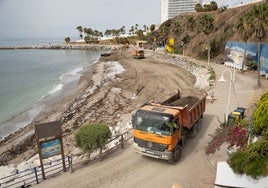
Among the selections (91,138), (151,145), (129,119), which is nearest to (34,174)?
(91,138)

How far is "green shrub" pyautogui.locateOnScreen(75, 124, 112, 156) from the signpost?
1253 millimetres

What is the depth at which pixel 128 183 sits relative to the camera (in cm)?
1257

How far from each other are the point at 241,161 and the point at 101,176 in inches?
283

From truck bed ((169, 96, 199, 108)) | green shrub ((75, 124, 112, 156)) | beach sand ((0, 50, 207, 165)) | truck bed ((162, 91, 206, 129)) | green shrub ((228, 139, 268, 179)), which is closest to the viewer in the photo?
green shrub ((228, 139, 268, 179))

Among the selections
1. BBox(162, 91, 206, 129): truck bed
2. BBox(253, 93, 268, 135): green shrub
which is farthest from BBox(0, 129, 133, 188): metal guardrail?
BBox(253, 93, 268, 135): green shrub

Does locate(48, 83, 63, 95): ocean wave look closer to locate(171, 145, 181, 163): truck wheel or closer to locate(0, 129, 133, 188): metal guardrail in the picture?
locate(0, 129, 133, 188): metal guardrail

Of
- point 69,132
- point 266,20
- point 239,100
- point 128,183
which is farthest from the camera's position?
point 266,20

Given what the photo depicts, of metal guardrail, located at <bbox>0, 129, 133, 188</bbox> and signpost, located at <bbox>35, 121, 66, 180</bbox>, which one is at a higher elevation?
signpost, located at <bbox>35, 121, 66, 180</bbox>

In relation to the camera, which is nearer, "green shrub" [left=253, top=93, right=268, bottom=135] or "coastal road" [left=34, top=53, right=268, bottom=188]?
"green shrub" [left=253, top=93, right=268, bottom=135]

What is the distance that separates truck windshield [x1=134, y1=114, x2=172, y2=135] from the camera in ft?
42.4

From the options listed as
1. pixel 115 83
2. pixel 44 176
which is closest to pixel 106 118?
pixel 44 176

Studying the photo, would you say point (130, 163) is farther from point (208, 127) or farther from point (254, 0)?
point (254, 0)

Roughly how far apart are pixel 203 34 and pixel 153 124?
63.9 m

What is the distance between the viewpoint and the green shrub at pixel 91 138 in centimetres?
1418
